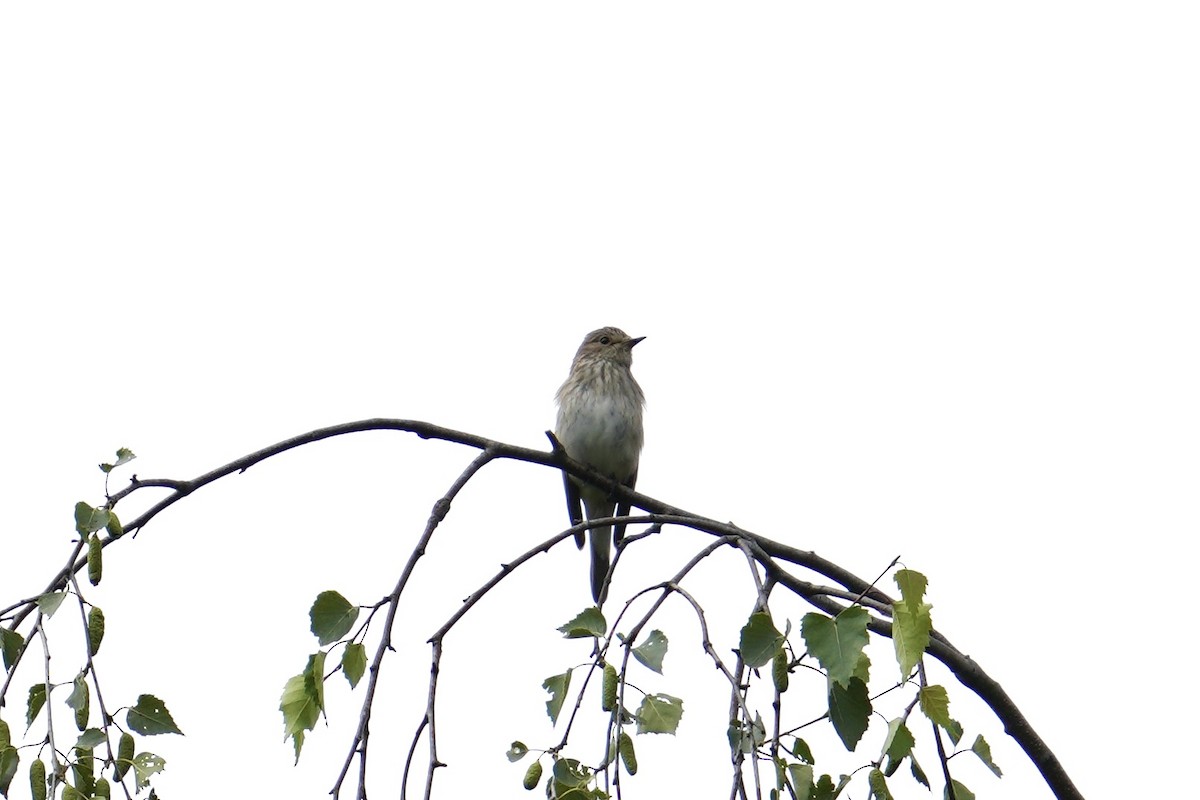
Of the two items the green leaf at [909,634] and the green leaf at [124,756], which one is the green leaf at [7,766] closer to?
the green leaf at [124,756]

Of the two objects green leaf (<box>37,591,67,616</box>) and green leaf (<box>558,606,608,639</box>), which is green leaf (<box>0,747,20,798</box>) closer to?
green leaf (<box>37,591,67,616</box>)

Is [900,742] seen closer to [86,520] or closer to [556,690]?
[556,690]

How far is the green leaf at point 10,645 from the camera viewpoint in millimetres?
3074

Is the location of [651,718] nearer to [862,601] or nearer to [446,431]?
[862,601]

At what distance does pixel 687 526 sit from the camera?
403 cm

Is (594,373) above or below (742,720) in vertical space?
above

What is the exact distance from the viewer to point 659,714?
3160mm

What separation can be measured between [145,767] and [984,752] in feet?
5.92

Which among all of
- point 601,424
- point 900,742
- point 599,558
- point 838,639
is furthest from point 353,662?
point 599,558

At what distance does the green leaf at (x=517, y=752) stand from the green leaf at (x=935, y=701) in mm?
934

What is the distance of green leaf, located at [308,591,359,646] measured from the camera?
10.5 feet

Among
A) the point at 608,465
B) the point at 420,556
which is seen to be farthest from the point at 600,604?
the point at 608,465

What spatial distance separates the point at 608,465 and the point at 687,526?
5.47 metres

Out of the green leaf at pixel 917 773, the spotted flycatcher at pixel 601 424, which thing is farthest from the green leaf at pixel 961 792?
the spotted flycatcher at pixel 601 424
